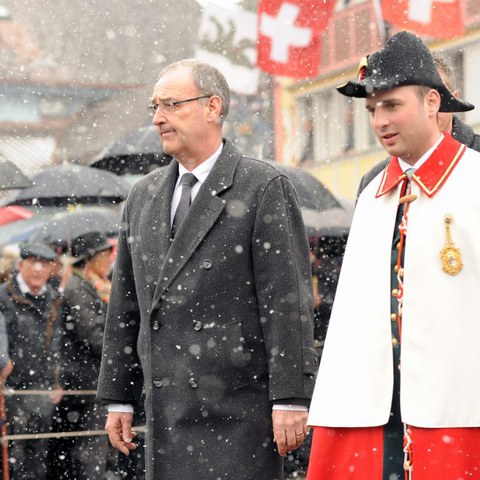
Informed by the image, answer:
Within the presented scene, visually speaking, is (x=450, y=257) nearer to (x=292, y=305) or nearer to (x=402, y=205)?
(x=402, y=205)

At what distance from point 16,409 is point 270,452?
4148mm

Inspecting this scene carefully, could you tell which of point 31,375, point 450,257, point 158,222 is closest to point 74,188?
point 31,375

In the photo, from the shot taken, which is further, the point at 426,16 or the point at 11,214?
the point at 426,16

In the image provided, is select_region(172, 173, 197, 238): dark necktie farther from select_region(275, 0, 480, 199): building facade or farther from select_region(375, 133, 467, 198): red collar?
select_region(275, 0, 480, 199): building facade

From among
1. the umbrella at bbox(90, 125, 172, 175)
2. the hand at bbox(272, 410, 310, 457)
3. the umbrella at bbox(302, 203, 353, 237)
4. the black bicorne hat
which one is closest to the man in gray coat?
the hand at bbox(272, 410, 310, 457)

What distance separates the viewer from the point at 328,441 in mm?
4305

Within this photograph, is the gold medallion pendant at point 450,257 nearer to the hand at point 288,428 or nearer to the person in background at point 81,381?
the hand at point 288,428

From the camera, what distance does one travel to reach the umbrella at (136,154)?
13.3 metres

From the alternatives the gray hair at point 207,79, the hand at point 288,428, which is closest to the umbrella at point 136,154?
the gray hair at point 207,79

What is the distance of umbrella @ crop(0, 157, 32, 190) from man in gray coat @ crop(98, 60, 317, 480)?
754 cm

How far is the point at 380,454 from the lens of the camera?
423 centimetres

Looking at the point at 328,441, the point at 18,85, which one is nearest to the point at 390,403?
the point at 328,441

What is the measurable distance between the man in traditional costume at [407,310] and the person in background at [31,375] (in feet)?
15.4

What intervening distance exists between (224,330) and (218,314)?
2.5 inches
